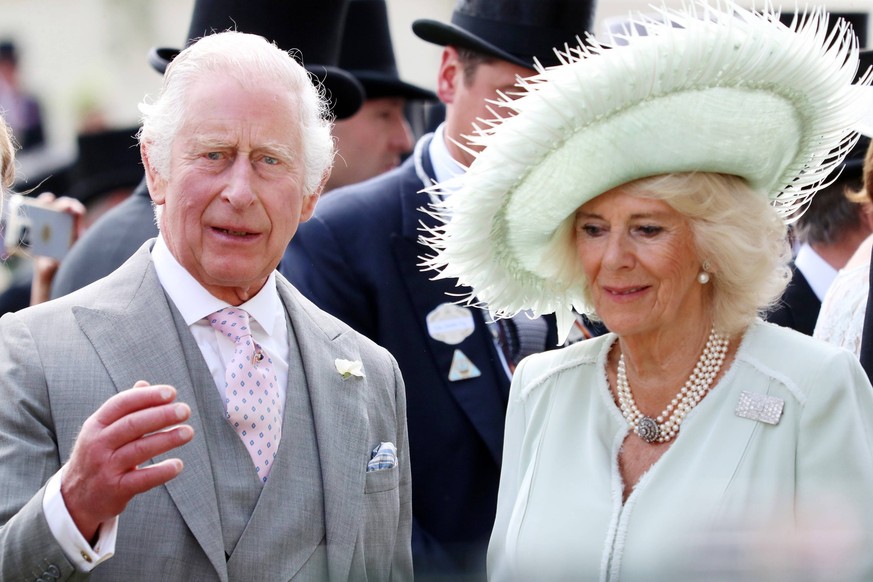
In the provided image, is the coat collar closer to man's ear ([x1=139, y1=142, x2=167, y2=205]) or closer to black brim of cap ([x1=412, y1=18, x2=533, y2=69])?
man's ear ([x1=139, y1=142, x2=167, y2=205])

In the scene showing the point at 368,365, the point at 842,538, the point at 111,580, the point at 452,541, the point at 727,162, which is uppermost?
the point at 727,162

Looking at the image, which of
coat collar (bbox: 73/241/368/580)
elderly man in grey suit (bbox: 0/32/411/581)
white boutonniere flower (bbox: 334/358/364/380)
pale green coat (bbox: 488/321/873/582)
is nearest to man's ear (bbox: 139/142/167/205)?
elderly man in grey suit (bbox: 0/32/411/581)

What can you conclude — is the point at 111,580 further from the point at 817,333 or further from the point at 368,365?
the point at 817,333

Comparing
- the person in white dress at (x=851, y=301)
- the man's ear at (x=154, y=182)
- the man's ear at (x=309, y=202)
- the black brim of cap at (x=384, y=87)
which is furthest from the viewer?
the black brim of cap at (x=384, y=87)

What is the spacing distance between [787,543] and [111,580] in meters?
1.52

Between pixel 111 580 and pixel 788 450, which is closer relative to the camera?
pixel 111 580

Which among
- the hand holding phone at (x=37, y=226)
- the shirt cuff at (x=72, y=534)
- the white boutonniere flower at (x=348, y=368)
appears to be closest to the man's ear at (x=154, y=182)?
the white boutonniere flower at (x=348, y=368)

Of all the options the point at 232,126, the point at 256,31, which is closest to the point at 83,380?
the point at 232,126

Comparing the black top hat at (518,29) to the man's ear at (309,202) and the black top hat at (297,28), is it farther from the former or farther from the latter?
the man's ear at (309,202)

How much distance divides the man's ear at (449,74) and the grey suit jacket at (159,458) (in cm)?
161

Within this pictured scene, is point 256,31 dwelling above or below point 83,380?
above

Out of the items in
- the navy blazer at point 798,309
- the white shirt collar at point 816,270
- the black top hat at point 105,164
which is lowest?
the navy blazer at point 798,309

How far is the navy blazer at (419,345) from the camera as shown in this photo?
3898mm

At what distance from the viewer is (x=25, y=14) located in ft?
25.3
